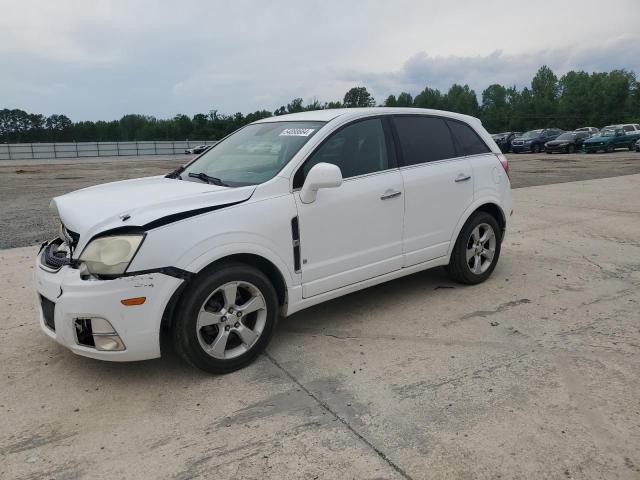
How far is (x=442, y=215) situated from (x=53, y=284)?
10.2 feet

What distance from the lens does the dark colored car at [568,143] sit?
33.2 m

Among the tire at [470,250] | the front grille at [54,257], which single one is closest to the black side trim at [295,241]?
the front grille at [54,257]

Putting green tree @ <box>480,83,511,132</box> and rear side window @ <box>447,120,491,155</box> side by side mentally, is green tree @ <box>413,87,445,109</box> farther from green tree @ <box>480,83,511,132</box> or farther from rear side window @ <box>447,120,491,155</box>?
rear side window @ <box>447,120,491,155</box>

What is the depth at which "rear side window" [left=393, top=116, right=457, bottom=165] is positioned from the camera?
450 centimetres

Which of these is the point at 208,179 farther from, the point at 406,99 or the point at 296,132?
the point at 406,99

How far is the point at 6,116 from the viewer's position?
8306cm

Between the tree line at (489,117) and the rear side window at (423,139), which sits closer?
the rear side window at (423,139)

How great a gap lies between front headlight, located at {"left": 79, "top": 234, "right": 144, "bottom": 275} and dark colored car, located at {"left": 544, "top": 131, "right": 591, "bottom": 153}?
34.7 metres

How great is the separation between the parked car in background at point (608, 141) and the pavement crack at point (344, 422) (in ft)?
113

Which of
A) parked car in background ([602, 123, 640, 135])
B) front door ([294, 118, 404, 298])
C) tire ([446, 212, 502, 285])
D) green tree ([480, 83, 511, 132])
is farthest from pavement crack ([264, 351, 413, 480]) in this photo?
green tree ([480, 83, 511, 132])

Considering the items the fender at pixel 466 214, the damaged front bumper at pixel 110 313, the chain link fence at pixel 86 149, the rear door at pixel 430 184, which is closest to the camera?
the damaged front bumper at pixel 110 313

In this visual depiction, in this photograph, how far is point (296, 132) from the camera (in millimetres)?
4129

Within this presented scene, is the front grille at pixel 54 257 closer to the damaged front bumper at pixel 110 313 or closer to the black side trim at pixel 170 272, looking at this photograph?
the damaged front bumper at pixel 110 313

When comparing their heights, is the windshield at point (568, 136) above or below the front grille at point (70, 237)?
above
